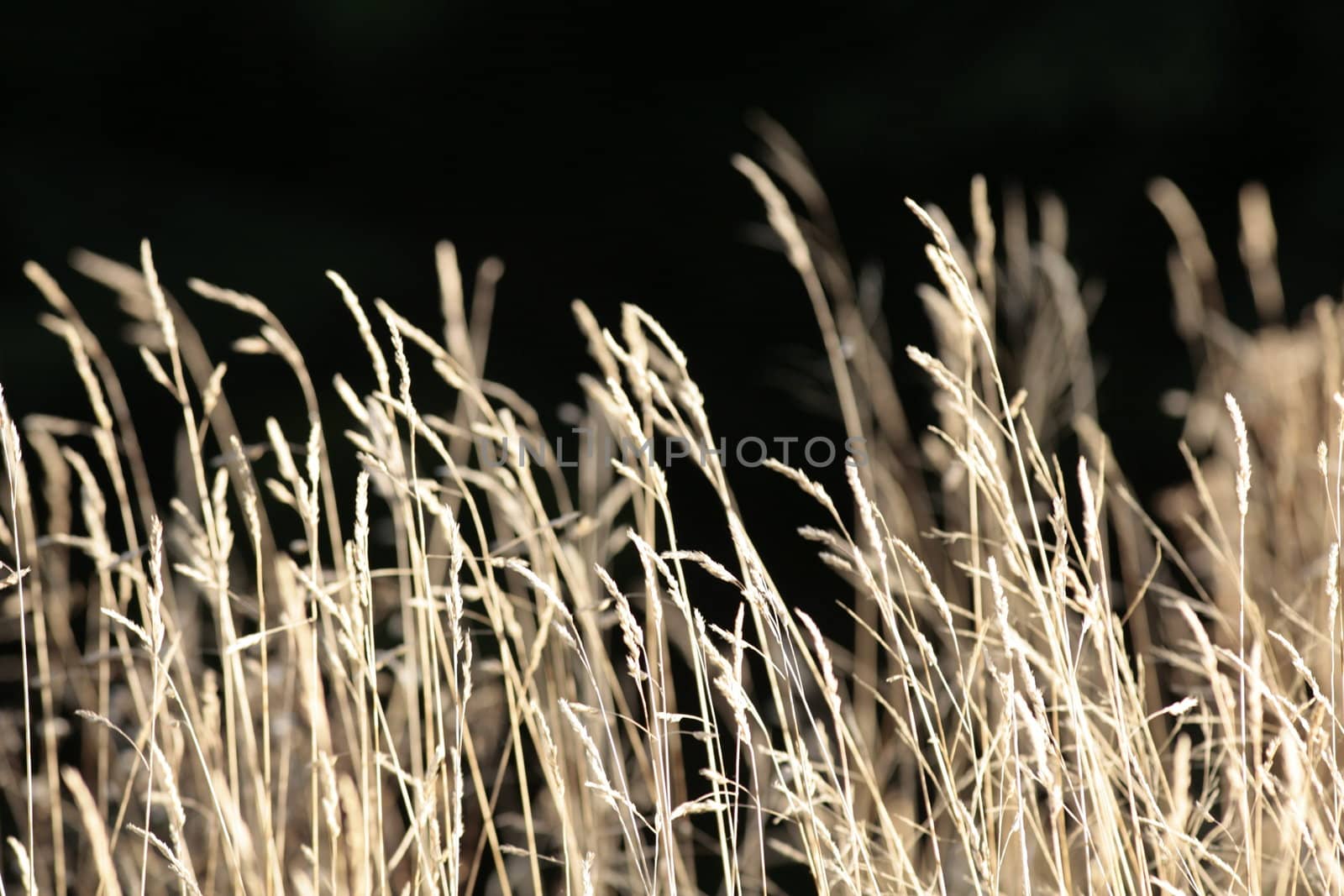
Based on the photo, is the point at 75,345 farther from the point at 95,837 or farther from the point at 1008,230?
the point at 1008,230

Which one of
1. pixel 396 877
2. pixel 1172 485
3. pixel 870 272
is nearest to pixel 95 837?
pixel 396 877

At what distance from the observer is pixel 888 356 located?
3979mm

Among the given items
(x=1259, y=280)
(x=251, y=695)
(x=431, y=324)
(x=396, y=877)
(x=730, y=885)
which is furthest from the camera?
(x=431, y=324)

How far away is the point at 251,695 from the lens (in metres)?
2.30

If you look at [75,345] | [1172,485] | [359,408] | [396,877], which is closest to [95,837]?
[359,408]

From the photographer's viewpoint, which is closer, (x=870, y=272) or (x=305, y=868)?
(x=305, y=868)

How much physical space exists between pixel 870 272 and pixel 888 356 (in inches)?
11.5

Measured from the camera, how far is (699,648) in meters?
0.96

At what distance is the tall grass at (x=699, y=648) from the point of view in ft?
3.01

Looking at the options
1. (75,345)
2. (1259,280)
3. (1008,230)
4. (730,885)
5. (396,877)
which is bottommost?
(396,877)

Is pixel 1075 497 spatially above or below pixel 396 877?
above

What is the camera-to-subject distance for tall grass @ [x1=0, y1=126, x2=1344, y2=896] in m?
0.92

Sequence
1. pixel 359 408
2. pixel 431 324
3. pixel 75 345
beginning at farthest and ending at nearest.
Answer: pixel 431 324
pixel 75 345
pixel 359 408

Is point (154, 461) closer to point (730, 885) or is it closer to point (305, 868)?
point (305, 868)
